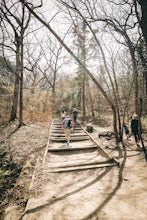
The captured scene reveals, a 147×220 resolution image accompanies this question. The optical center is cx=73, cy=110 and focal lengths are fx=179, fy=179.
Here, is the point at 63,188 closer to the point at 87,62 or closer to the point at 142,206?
the point at 142,206

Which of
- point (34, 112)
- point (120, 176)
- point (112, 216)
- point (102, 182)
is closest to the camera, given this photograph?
point (112, 216)

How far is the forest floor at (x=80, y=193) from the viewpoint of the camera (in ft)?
13.5

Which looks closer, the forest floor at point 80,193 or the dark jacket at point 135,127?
the forest floor at point 80,193

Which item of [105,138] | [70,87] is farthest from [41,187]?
[70,87]

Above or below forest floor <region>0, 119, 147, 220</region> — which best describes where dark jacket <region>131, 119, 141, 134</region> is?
above

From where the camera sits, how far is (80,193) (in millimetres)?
5047

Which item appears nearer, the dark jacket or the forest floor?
the forest floor

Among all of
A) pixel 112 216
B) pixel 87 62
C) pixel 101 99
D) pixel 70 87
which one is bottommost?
pixel 112 216

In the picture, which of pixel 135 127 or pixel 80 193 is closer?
pixel 80 193

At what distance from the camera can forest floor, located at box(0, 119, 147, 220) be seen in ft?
13.5

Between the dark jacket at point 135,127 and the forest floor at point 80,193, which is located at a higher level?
the dark jacket at point 135,127

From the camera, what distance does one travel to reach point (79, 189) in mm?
5301

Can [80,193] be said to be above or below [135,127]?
below

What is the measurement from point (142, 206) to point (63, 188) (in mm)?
2235
